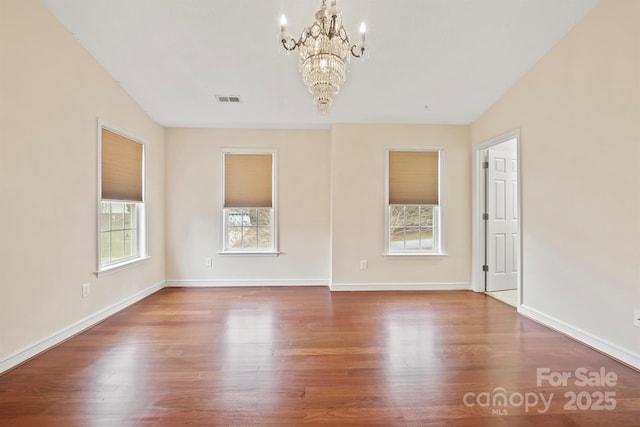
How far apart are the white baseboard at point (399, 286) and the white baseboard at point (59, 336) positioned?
272cm

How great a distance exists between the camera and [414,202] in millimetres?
4199

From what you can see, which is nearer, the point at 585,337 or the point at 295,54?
the point at 585,337

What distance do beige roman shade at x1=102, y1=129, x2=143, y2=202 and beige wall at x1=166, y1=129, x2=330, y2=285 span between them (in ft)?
2.02

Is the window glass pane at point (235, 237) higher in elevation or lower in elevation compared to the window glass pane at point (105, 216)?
lower

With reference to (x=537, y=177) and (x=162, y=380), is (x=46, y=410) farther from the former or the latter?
(x=537, y=177)

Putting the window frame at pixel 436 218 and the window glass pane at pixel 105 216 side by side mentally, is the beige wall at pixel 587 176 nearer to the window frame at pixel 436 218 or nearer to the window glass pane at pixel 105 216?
the window frame at pixel 436 218

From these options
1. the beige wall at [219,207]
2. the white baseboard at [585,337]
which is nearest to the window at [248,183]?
the beige wall at [219,207]

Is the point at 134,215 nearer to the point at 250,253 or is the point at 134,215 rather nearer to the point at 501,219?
the point at 250,253

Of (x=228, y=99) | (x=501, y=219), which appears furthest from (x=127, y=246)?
(x=501, y=219)

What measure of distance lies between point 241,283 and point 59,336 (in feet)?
7.08

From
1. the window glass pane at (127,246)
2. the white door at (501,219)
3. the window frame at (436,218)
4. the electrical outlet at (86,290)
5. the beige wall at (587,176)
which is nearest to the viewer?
the beige wall at (587,176)

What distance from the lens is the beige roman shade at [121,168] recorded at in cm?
313

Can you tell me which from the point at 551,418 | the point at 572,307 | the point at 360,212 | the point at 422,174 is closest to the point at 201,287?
the point at 360,212

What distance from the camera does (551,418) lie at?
1.61 meters
